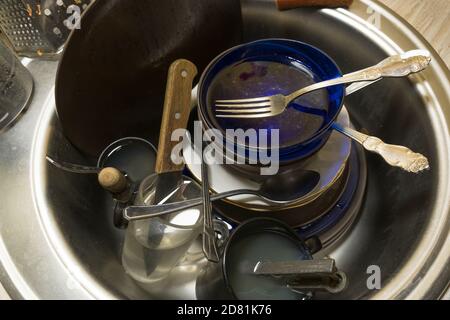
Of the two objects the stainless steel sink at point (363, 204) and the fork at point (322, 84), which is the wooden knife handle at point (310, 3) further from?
the fork at point (322, 84)

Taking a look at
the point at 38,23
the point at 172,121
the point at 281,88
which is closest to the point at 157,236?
the point at 172,121

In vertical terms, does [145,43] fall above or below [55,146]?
above

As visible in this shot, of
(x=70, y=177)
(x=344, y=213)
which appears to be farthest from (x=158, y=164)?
(x=344, y=213)

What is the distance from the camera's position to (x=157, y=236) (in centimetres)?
55

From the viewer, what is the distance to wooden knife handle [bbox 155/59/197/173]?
53 cm

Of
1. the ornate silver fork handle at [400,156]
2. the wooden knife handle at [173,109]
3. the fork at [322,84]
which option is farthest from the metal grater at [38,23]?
the ornate silver fork handle at [400,156]

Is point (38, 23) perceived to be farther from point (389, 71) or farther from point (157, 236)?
point (389, 71)

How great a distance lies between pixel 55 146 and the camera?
56cm

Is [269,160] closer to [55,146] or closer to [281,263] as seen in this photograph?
[281,263]

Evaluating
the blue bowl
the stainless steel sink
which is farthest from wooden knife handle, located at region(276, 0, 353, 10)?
the blue bowl

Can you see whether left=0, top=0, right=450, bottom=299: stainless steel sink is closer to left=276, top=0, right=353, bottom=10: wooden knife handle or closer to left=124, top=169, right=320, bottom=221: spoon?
left=276, top=0, right=353, bottom=10: wooden knife handle
